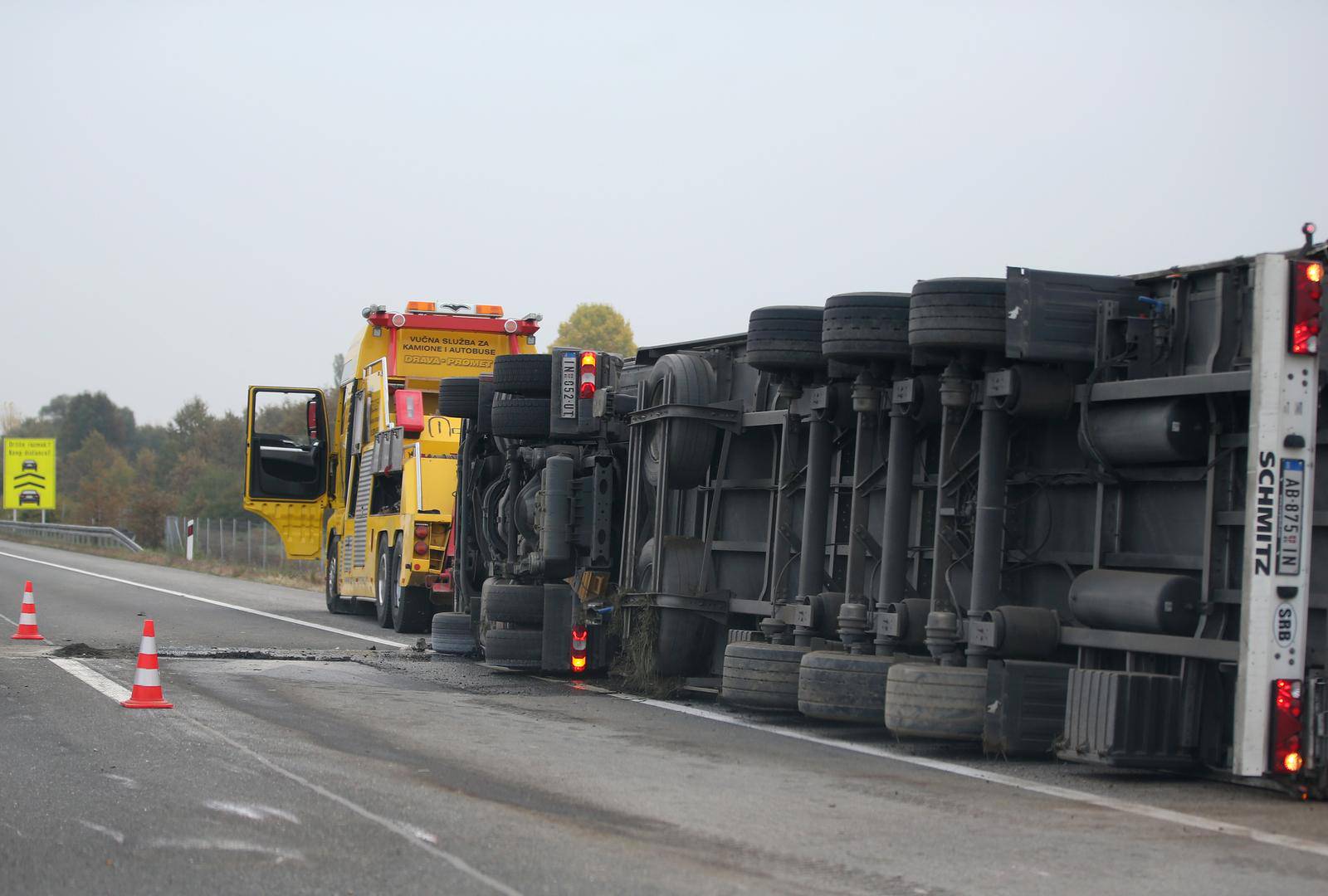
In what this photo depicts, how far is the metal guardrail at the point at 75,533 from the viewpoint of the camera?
56188 mm

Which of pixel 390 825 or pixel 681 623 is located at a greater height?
pixel 681 623

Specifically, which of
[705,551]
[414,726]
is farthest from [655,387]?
[414,726]

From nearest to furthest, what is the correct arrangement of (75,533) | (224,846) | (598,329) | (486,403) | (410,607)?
(224,846) < (486,403) < (410,607) < (75,533) < (598,329)

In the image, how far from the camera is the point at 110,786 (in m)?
7.50

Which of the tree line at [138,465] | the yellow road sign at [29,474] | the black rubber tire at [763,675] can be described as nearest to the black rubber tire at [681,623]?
the black rubber tire at [763,675]

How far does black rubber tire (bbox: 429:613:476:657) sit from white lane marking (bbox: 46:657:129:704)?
11.4 ft

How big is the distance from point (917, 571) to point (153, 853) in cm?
568

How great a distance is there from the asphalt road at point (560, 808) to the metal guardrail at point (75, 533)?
44.8m

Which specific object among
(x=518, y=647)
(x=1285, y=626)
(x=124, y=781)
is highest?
(x=1285, y=626)

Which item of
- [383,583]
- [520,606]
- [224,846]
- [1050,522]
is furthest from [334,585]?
[224,846]

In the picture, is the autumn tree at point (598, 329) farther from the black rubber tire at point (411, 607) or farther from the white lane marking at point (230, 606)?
the black rubber tire at point (411, 607)

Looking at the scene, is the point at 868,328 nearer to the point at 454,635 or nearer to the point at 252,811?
the point at 252,811

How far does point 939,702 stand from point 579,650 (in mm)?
4988

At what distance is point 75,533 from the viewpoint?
60.8m
